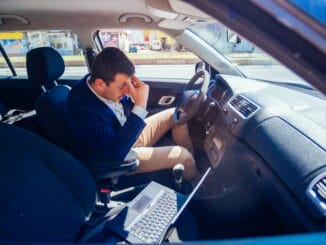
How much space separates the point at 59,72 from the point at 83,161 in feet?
2.94

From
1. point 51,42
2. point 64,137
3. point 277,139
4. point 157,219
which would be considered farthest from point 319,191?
point 51,42

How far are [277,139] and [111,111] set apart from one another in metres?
0.98

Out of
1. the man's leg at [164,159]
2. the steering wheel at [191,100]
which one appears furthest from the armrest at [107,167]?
the steering wheel at [191,100]

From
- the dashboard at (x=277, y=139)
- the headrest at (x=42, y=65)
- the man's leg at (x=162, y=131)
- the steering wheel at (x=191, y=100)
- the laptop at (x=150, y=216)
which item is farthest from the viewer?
the man's leg at (x=162, y=131)

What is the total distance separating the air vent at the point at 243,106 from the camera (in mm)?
1882

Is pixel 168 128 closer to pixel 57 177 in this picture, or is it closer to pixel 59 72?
pixel 59 72

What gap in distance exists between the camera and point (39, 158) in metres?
1.35

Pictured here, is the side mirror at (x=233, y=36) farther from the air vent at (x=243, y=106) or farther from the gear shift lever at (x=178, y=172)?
the gear shift lever at (x=178, y=172)

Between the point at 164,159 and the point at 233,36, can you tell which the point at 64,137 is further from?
the point at 233,36

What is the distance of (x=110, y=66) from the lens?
1.92 m

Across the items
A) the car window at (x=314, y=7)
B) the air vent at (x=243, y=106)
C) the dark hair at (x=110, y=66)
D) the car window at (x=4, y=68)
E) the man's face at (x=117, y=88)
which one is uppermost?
the car window at (x=314, y=7)

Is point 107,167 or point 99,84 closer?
point 107,167

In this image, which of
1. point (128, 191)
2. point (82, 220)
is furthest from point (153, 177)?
point (82, 220)

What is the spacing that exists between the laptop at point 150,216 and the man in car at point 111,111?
0.30m
